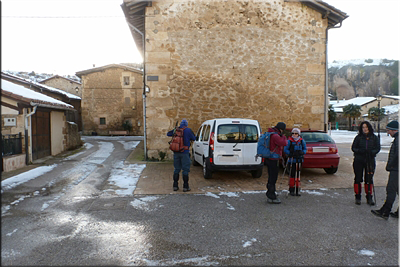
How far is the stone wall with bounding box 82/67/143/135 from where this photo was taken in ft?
88.4

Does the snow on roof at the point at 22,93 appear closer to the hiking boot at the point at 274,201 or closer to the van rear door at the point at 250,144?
the van rear door at the point at 250,144

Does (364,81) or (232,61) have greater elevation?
(364,81)

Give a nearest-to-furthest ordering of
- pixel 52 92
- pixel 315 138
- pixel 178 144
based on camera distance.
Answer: pixel 178 144 → pixel 315 138 → pixel 52 92

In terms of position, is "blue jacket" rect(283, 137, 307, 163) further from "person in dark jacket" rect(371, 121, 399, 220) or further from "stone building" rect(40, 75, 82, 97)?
"stone building" rect(40, 75, 82, 97)

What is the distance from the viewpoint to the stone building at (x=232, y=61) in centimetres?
1012

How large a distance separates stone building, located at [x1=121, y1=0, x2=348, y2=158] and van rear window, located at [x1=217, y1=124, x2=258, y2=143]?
11.2 ft

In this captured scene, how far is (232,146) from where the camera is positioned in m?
6.90

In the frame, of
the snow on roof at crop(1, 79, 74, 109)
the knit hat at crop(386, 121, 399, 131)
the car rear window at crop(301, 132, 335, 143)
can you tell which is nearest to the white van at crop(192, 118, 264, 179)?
the car rear window at crop(301, 132, 335, 143)

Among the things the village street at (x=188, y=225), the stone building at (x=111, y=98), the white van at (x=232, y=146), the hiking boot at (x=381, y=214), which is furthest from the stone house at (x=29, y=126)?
the stone building at (x=111, y=98)

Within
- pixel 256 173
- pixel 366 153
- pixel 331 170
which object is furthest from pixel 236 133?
pixel 331 170

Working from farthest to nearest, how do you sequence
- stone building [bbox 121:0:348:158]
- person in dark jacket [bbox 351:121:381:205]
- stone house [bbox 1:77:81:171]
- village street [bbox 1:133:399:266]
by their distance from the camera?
stone building [bbox 121:0:348:158] < stone house [bbox 1:77:81:171] < person in dark jacket [bbox 351:121:381:205] < village street [bbox 1:133:399:266]

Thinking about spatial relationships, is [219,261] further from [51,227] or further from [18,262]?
[51,227]

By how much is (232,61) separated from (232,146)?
4798 mm

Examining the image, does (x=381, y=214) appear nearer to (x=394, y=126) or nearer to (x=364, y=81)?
(x=394, y=126)
